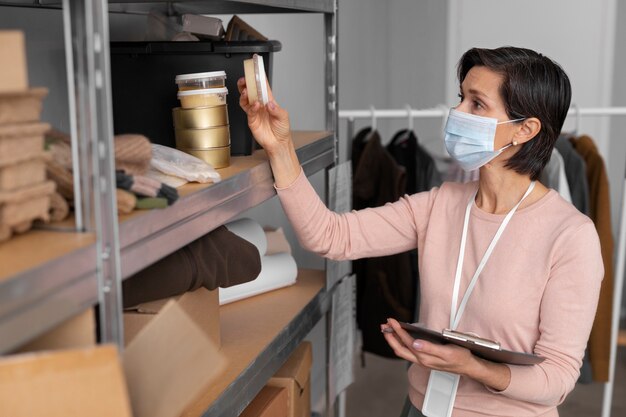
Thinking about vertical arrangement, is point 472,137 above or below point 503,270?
above

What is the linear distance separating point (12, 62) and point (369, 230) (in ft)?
3.66

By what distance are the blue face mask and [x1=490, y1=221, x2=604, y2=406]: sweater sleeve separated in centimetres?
23

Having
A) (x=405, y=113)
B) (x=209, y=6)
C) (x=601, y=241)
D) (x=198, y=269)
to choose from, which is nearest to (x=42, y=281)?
(x=198, y=269)

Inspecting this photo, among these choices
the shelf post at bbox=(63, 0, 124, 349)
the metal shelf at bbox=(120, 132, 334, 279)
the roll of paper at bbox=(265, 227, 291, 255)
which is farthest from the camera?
the roll of paper at bbox=(265, 227, 291, 255)

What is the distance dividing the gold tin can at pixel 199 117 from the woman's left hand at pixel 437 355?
508 mm

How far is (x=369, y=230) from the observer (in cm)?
179

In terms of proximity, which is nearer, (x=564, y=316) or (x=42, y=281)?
(x=42, y=281)

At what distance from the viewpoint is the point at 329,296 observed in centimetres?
203

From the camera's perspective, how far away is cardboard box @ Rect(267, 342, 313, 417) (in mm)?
1702

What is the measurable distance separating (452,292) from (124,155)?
2.71 ft

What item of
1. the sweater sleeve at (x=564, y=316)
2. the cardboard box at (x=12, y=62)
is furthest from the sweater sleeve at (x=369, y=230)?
the cardboard box at (x=12, y=62)

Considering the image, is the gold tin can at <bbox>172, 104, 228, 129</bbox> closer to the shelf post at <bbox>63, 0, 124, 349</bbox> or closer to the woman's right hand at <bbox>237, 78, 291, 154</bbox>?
the woman's right hand at <bbox>237, 78, 291, 154</bbox>

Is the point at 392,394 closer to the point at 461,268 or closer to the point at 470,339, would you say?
the point at 461,268

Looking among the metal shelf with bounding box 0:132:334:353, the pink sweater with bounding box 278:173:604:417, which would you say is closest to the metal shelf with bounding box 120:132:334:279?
the metal shelf with bounding box 0:132:334:353
